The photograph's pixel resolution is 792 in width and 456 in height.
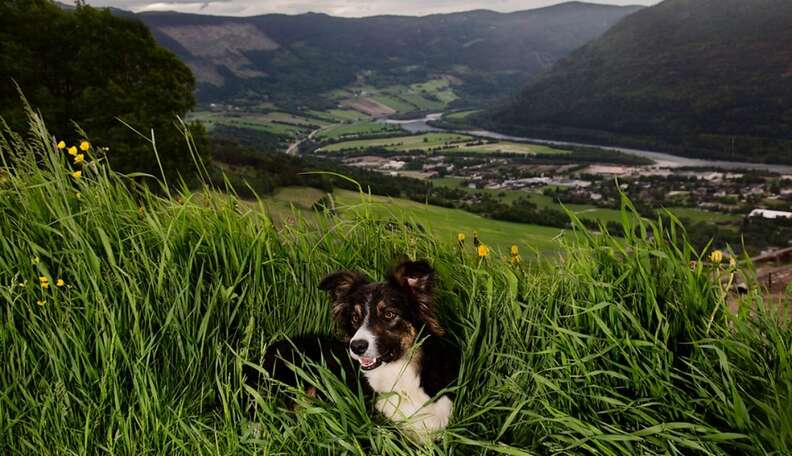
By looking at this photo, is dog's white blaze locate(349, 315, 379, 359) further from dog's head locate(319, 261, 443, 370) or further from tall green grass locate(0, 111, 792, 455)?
tall green grass locate(0, 111, 792, 455)

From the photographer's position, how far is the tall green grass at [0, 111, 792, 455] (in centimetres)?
260

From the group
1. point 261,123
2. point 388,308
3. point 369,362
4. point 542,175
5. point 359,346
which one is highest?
point 388,308

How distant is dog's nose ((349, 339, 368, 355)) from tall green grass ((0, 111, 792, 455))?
20cm

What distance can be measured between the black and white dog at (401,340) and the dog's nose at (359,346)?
0.08 ft

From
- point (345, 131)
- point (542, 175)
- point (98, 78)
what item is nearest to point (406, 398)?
point (98, 78)

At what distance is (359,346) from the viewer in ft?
9.07

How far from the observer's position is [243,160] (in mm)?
41750

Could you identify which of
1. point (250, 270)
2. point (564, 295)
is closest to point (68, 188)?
point (250, 270)

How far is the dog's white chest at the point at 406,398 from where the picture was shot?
119 inches

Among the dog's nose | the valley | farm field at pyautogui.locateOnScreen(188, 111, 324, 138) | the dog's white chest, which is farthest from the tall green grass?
farm field at pyautogui.locateOnScreen(188, 111, 324, 138)

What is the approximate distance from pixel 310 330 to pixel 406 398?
104cm

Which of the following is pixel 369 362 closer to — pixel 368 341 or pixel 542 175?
pixel 368 341

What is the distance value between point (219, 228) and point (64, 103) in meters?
21.8

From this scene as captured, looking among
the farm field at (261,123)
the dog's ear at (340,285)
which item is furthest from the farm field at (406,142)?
the dog's ear at (340,285)
